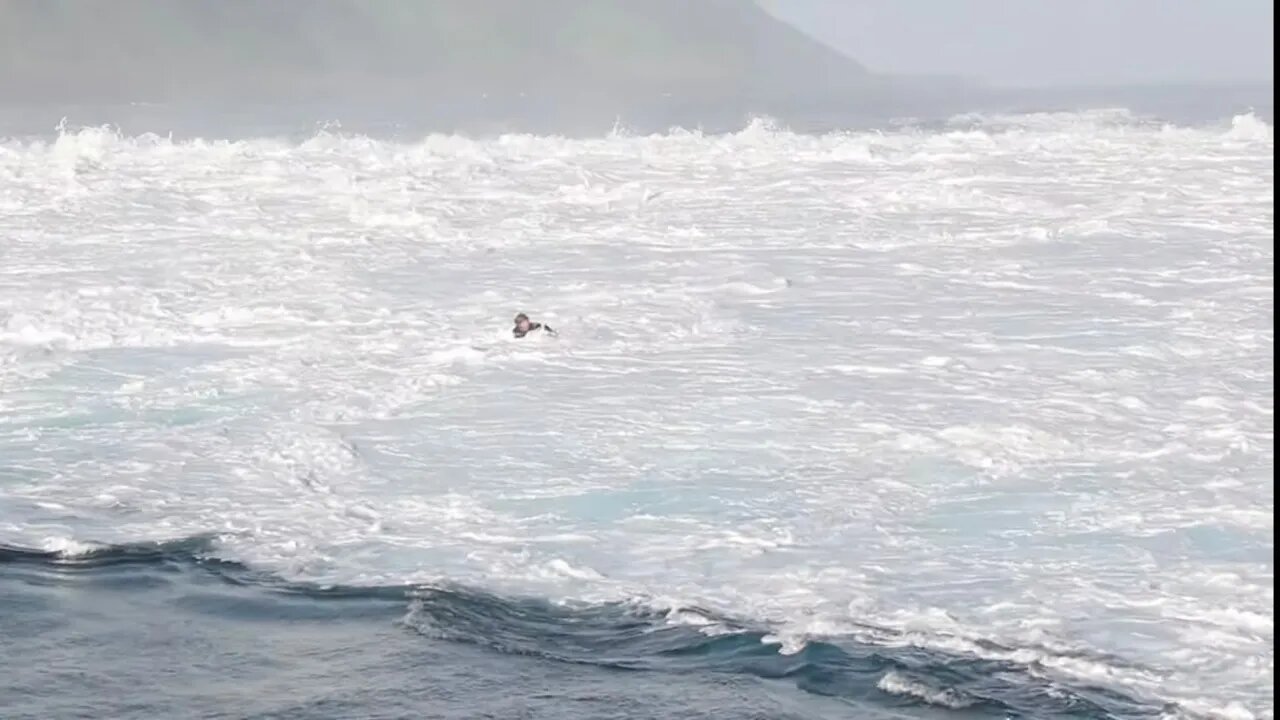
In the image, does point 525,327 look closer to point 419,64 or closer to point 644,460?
point 644,460

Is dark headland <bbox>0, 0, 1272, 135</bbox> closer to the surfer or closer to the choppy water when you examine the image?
the choppy water

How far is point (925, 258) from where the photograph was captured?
1669 centimetres

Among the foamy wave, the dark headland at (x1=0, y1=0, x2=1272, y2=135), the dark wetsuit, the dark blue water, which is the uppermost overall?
the dark headland at (x1=0, y1=0, x2=1272, y2=135)

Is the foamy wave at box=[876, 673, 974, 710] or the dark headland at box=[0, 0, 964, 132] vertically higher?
the dark headland at box=[0, 0, 964, 132]

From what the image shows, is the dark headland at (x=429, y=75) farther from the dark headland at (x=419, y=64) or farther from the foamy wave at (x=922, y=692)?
the foamy wave at (x=922, y=692)

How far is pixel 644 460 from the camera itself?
9.67 m

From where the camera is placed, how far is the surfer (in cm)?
1315

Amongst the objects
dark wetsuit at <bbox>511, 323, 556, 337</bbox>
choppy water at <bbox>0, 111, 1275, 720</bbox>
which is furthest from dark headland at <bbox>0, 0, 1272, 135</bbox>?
dark wetsuit at <bbox>511, 323, 556, 337</bbox>

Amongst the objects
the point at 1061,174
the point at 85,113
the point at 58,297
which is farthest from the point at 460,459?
the point at 85,113

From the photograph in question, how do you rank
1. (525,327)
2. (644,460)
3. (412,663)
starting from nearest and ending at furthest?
1. (412,663)
2. (644,460)
3. (525,327)

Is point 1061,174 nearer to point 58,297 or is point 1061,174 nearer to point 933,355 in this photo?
point 933,355

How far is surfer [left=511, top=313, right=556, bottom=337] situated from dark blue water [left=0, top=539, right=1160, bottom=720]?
587 cm

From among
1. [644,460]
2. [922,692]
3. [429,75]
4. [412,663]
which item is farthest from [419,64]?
[922,692]

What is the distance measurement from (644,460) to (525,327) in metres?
3.71
